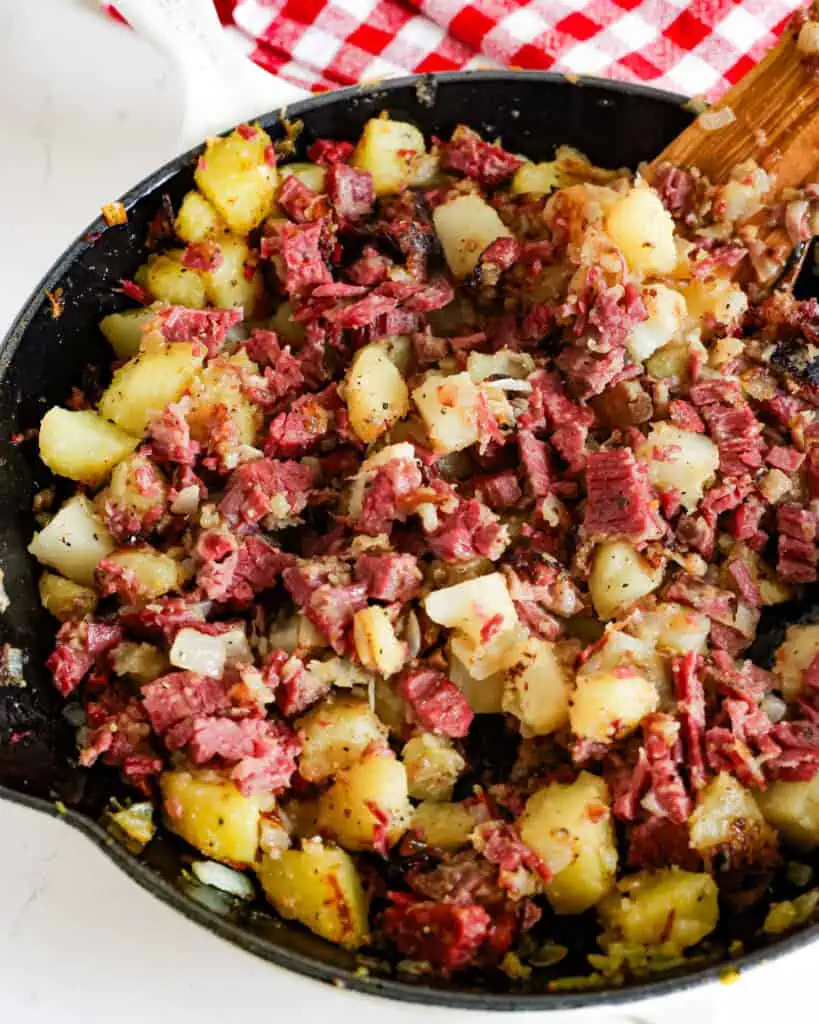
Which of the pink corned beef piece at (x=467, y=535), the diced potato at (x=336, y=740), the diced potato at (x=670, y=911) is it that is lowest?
the diced potato at (x=670, y=911)

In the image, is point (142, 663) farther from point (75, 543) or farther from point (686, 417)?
point (686, 417)

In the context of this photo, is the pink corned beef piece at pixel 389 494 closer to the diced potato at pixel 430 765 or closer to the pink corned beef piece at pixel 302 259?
the diced potato at pixel 430 765

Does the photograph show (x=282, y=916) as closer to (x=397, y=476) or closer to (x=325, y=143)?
(x=397, y=476)

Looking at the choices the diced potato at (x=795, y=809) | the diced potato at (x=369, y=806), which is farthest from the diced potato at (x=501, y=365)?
the diced potato at (x=795, y=809)

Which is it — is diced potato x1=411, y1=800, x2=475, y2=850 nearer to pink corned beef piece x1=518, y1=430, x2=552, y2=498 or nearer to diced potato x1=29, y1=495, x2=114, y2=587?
pink corned beef piece x1=518, y1=430, x2=552, y2=498

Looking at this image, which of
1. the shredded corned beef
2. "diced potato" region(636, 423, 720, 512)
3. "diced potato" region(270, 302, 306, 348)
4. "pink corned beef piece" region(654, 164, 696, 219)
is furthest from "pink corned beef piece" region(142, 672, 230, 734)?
"pink corned beef piece" region(654, 164, 696, 219)

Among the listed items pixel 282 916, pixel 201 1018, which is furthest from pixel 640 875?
pixel 201 1018

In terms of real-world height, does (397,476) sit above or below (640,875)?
above
